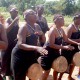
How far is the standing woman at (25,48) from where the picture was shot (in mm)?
3953

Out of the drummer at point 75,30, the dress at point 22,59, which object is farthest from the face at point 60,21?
the dress at point 22,59

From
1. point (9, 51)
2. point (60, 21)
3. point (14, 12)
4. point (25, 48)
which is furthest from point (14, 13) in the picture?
point (25, 48)

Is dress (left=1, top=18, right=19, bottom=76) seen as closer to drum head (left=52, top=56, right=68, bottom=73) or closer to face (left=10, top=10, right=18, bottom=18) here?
face (left=10, top=10, right=18, bottom=18)

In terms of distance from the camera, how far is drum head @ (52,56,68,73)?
15.4 ft

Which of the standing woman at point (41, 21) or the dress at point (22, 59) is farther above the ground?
the standing woman at point (41, 21)

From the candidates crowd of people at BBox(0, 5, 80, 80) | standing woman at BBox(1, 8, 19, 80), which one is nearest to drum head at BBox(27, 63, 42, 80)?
crowd of people at BBox(0, 5, 80, 80)

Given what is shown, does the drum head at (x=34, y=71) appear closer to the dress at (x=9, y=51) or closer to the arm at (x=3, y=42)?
the arm at (x=3, y=42)

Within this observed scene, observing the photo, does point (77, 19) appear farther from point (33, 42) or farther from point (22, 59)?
point (22, 59)

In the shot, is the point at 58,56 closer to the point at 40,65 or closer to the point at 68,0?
the point at 40,65

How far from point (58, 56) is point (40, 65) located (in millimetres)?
459

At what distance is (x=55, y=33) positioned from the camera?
458 centimetres

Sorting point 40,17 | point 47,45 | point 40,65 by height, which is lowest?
point 40,65

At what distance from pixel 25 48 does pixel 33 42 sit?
216 millimetres

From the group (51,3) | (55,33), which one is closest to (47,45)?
(55,33)
